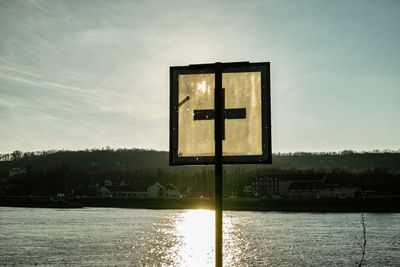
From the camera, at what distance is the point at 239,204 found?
12019 cm

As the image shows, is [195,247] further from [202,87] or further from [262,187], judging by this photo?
[262,187]

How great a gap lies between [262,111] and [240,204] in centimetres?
11833

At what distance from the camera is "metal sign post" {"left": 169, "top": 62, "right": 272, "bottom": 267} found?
369 cm

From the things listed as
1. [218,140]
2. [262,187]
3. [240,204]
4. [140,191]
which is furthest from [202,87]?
[262,187]

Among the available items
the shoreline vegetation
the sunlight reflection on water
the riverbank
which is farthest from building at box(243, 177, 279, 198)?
the sunlight reflection on water

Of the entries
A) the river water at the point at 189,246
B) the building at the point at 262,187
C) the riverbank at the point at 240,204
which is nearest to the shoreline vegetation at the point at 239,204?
the riverbank at the point at 240,204

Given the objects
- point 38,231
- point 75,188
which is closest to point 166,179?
point 75,188

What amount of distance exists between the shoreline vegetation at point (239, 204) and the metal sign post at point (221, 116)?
3169 inches

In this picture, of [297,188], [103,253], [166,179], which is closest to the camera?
[103,253]

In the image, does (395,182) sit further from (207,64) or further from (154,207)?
(207,64)

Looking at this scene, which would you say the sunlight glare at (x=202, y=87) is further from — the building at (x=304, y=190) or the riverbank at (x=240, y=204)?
the building at (x=304, y=190)

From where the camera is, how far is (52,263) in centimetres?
3728

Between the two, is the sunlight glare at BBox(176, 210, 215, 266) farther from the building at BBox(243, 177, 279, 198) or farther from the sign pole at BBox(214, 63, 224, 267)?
the building at BBox(243, 177, 279, 198)

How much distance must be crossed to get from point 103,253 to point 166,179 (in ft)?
454
